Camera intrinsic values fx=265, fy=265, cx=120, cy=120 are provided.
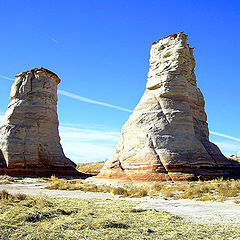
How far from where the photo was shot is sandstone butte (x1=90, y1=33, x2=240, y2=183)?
18531 mm

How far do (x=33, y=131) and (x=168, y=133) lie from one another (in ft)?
62.4

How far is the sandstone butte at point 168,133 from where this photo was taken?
18531 mm

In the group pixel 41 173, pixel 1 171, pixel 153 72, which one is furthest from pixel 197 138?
pixel 1 171

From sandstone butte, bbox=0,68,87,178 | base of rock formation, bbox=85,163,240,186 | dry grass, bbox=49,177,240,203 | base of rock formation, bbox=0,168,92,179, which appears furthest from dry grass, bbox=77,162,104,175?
dry grass, bbox=49,177,240,203

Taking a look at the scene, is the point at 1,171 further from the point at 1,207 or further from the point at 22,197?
the point at 1,207

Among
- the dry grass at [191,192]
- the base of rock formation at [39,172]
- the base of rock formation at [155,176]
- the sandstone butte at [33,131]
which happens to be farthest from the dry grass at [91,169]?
the dry grass at [191,192]

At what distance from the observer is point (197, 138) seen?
2136cm

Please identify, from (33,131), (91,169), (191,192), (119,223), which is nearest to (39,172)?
(33,131)

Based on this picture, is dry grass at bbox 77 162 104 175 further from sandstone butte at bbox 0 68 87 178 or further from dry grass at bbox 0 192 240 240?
dry grass at bbox 0 192 240 240

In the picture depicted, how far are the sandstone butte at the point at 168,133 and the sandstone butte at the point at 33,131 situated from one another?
1206 cm

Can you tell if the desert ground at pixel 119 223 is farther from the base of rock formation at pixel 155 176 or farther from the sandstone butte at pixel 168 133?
the sandstone butte at pixel 168 133

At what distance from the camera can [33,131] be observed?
32.7 m

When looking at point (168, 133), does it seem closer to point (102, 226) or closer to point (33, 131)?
point (102, 226)

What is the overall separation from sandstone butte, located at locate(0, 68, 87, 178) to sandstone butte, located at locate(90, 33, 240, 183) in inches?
475
